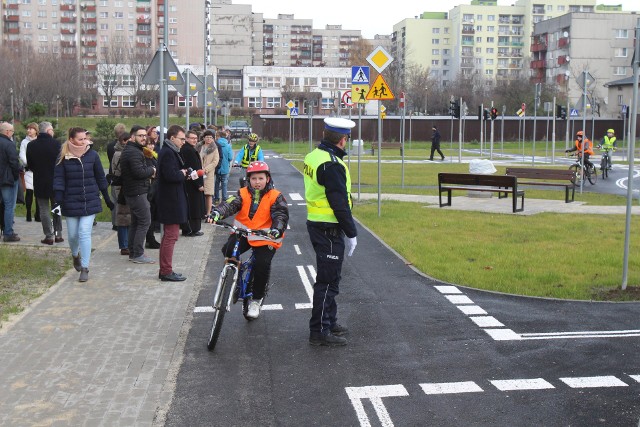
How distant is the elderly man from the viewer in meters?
13.7

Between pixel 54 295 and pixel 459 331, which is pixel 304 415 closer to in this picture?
pixel 459 331

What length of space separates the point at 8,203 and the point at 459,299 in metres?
7.68

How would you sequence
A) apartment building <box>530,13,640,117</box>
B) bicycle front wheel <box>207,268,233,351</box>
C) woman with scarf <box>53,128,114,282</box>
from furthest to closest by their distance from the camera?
apartment building <box>530,13,640,117</box> → woman with scarf <box>53,128,114,282</box> → bicycle front wheel <box>207,268,233,351</box>

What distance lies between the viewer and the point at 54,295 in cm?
990

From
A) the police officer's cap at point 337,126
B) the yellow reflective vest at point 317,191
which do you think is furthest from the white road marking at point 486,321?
the police officer's cap at point 337,126

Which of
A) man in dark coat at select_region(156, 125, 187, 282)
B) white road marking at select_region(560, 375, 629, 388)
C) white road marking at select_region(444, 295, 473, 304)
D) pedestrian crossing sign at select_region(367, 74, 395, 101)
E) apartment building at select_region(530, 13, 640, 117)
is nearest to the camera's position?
white road marking at select_region(560, 375, 629, 388)

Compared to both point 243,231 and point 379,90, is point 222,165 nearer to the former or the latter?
point 379,90

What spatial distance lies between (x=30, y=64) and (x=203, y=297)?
94.0 m

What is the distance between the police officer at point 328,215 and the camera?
7582mm

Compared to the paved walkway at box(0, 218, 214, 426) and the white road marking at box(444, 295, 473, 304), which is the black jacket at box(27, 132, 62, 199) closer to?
the paved walkway at box(0, 218, 214, 426)

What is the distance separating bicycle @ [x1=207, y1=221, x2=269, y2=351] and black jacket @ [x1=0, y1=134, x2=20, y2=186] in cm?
670

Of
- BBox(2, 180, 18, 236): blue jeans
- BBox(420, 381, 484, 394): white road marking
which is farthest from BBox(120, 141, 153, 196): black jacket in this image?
BBox(420, 381, 484, 394): white road marking

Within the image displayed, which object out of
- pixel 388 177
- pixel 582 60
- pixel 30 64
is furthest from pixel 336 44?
pixel 388 177

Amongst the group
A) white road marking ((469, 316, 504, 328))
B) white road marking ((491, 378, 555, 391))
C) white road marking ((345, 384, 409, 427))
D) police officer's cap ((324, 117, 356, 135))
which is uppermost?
police officer's cap ((324, 117, 356, 135))
